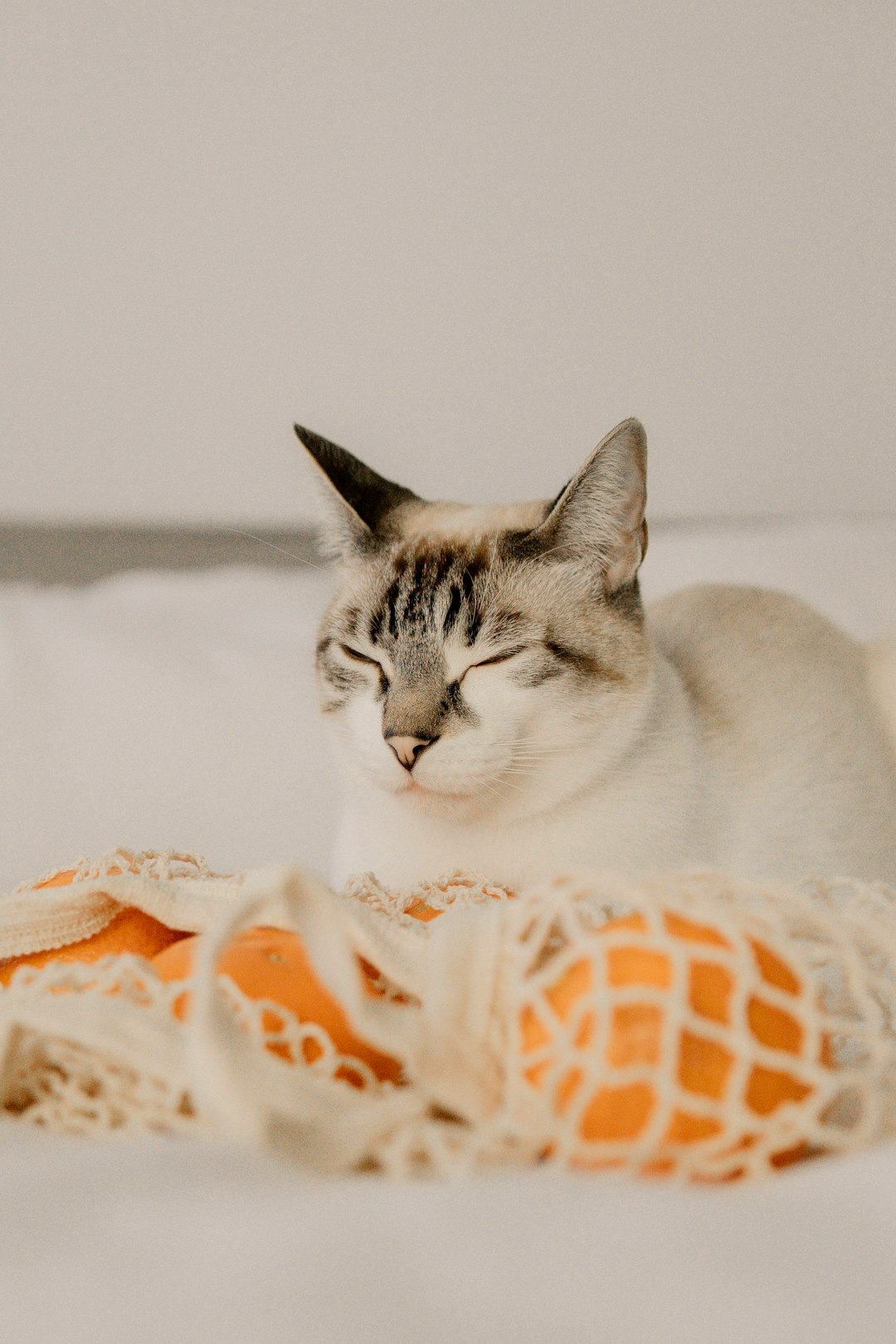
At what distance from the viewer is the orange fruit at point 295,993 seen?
2.07 feet

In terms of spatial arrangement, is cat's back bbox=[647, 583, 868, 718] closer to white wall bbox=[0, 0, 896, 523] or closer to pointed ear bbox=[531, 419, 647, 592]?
pointed ear bbox=[531, 419, 647, 592]

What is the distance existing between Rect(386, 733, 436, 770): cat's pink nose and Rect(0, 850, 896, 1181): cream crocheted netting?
386 mm

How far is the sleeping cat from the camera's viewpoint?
42.3 inches

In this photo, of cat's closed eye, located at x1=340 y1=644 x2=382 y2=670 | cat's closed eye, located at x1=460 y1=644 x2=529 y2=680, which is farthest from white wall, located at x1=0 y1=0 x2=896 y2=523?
cat's closed eye, located at x1=460 y1=644 x2=529 y2=680

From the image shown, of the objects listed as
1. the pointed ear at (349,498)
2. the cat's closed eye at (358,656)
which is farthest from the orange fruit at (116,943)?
the pointed ear at (349,498)

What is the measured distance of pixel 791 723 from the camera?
124cm

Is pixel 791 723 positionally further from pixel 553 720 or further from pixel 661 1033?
pixel 661 1033

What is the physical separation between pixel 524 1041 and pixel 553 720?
56 centimetres

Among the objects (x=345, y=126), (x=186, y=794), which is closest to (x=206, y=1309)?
(x=186, y=794)

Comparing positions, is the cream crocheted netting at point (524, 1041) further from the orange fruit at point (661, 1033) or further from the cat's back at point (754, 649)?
the cat's back at point (754, 649)

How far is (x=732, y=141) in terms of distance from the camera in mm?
1991

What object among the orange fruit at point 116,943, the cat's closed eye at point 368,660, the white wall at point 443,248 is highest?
the white wall at point 443,248

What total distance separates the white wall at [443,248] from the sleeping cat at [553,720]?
2.95 ft

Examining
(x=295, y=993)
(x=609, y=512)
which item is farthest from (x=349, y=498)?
(x=295, y=993)
